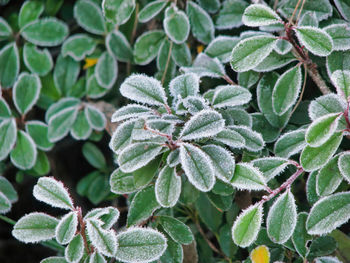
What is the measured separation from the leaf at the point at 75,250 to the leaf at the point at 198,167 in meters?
0.31

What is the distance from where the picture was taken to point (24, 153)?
1.44 m

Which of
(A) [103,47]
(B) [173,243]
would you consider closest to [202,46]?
(A) [103,47]

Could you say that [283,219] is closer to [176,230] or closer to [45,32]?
[176,230]

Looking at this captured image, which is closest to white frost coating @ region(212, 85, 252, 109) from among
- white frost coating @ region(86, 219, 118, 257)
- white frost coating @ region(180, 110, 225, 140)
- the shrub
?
the shrub

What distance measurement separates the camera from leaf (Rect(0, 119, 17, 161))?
Result: 1413 mm

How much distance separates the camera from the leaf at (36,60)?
60.1 inches

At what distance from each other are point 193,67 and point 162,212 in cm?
46

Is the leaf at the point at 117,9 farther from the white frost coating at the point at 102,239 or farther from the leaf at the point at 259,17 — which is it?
the white frost coating at the point at 102,239

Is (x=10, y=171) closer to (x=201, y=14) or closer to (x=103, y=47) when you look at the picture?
(x=103, y=47)

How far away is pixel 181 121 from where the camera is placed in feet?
3.44

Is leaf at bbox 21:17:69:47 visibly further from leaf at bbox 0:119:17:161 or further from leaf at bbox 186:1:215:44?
leaf at bbox 186:1:215:44

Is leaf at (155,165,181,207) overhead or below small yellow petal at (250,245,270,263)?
overhead

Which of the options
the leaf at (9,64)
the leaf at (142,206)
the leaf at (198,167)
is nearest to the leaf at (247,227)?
the leaf at (198,167)

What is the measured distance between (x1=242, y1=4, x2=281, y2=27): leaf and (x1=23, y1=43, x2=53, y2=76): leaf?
2.65 feet
